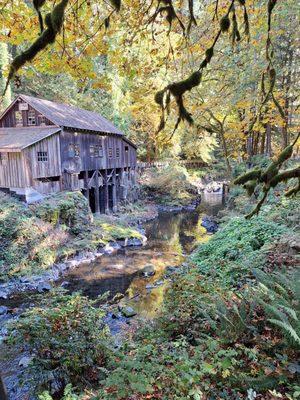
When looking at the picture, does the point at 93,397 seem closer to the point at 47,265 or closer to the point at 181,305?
the point at 181,305

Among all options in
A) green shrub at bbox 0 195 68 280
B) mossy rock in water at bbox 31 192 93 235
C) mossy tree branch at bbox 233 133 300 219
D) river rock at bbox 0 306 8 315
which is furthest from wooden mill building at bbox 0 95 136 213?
mossy tree branch at bbox 233 133 300 219

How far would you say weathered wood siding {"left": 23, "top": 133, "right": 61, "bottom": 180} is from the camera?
1777 cm

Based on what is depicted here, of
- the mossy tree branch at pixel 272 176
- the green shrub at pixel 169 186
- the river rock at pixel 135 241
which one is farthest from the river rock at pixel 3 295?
the green shrub at pixel 169 186

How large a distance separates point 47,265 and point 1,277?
2081mm

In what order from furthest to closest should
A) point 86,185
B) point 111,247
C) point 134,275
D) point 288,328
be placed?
point 86,185 < point 111,247 < point 134,275 < point 288,328

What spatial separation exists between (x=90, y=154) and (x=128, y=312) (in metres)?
15.5

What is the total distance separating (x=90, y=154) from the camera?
23.1 metres

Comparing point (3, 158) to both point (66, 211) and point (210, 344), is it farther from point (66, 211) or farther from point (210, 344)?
point (210, 344)

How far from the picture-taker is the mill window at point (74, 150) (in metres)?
→ 20.8

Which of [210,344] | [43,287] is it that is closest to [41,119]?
[43,287]

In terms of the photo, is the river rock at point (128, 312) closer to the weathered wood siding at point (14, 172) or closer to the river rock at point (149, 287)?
the river rock at point (149, 287)

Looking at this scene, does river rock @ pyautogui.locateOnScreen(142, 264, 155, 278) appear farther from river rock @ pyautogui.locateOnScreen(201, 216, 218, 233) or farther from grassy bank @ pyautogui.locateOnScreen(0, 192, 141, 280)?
river rock @ pyautogui.locateOnScreen(201, 216, 218, 233)

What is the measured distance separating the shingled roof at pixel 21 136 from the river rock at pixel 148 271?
31.4 ft

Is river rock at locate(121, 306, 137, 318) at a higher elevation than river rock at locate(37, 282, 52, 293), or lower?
higher
